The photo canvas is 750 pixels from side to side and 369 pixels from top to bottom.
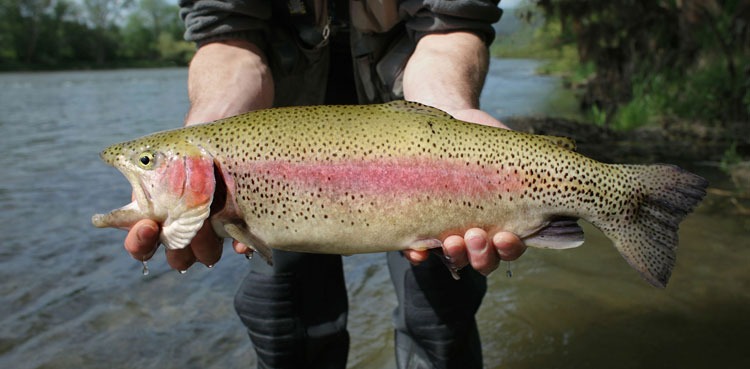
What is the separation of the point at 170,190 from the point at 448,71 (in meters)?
1.31

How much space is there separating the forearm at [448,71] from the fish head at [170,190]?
3.42 ft

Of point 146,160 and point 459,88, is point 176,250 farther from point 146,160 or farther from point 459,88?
point 459,88

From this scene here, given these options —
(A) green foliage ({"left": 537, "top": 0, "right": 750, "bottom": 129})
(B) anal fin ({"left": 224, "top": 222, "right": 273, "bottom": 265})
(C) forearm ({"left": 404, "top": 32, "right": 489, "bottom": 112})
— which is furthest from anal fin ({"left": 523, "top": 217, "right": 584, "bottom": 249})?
(A) green foliage ({"left": 537, "top": 0, "right": 750, "bottom": 129})

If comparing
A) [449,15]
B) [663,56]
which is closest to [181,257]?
[449,15]

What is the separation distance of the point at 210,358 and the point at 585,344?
8.04 feet

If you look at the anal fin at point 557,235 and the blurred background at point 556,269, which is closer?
the anal fin at point 557,235

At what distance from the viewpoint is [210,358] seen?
12.9 feet

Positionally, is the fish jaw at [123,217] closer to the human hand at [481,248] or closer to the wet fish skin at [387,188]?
the wet fish skin at [387,188]

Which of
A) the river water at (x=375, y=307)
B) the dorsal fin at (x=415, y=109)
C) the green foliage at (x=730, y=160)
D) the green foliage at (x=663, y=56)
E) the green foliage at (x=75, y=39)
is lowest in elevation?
the green foliage at (x=75, y=39)

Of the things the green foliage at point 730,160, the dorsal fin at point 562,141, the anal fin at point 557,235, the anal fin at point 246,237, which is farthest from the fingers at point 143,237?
the green foliage at point 730,160

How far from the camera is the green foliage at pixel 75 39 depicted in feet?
233

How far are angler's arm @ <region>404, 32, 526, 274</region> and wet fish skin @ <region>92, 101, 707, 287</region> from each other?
6cm

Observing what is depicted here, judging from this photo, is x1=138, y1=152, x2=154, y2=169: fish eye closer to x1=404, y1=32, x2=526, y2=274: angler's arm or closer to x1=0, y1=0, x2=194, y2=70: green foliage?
x1=404, y1=32, x2=526, y2=274: angler's arm

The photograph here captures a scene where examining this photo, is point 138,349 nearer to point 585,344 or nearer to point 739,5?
point 585,344
